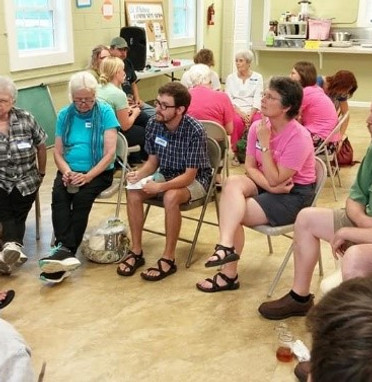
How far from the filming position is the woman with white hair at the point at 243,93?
5.21 meters

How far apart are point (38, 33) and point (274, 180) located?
13.2 feet

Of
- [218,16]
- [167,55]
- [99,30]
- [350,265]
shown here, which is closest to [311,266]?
[350,265]

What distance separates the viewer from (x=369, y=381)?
0.62 m

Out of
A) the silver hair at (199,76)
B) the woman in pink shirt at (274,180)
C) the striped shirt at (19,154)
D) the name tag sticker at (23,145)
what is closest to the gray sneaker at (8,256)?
the striped shirt at (19,154)

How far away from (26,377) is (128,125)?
3.22m

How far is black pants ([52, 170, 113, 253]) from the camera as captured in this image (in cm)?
307

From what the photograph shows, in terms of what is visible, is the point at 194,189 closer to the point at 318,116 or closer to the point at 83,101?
the point at 83,101

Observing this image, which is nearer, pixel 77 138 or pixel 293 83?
pixel 293 83

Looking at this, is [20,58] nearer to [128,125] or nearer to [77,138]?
[128,125]

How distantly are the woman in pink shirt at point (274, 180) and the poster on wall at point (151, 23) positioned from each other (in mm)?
4875

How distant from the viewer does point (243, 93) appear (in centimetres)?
536

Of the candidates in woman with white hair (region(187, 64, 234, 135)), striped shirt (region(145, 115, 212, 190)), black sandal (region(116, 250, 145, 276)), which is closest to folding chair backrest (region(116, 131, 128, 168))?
striped shirt (region(145, 115, 212, 190))

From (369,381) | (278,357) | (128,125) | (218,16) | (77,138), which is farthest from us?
(218,16)

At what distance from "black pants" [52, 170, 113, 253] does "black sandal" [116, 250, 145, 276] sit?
0.94ft
